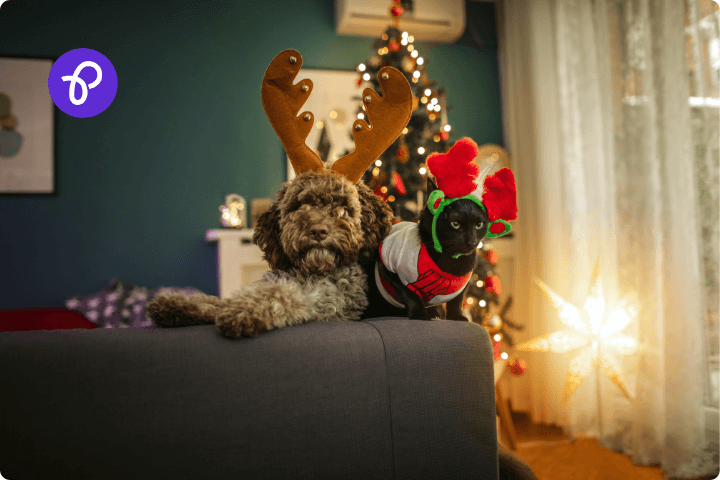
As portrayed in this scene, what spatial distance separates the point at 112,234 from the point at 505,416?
2.70 metres

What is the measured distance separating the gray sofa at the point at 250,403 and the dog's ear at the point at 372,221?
16 centimetres

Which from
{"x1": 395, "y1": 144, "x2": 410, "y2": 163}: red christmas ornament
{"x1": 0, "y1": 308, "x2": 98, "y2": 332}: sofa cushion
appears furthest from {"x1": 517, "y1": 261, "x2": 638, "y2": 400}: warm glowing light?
{"x1": 0, "y1": 308, "x2": 98, "y2": 332}: sofa cushion

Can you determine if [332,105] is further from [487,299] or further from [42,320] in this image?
[42,320]

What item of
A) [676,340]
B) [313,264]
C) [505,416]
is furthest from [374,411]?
[505,416]

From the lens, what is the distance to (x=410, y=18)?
2947 mm

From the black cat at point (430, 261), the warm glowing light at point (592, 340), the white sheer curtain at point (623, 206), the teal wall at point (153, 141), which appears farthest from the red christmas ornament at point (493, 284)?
the teal wall at point (153, 141)

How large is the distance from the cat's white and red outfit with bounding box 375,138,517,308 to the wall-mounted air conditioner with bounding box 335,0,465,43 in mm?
2555

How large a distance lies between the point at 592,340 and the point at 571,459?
2.12ft

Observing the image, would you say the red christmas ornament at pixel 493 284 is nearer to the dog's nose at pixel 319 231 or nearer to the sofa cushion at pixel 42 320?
the dog's nose at pixel 319 231

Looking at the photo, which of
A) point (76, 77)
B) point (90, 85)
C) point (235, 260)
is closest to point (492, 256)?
point (235, 260)

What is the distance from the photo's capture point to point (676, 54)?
164cm

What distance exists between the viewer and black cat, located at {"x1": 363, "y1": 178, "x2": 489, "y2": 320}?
2.41 ft

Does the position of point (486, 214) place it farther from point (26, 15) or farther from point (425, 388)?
point (26, 15)

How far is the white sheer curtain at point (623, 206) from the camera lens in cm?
159
